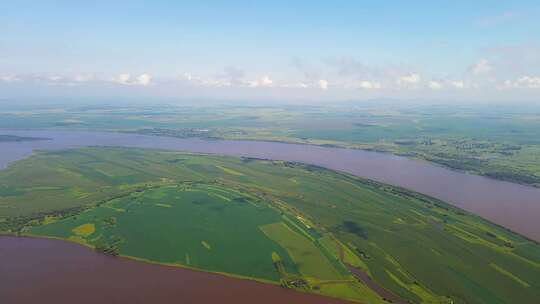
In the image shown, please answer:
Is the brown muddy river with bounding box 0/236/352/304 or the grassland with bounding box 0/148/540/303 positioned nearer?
the brown muddy river with bounding box 0/236/352/304

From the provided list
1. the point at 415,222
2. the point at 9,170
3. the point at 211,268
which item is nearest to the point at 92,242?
the point at 211,268

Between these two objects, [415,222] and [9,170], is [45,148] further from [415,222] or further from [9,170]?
[415,222]

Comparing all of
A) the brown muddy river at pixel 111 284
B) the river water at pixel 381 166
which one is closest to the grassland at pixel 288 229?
the brown muddy river at pixel 111 284

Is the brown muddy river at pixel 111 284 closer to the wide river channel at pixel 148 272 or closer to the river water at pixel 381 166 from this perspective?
the wide river channel at pixel 148 272

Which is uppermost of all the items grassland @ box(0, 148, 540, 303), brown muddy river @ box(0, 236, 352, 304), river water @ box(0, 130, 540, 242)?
river water @ box(0, 130, 540, 242)

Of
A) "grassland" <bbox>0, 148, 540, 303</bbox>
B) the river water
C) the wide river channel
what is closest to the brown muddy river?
the wide river channel

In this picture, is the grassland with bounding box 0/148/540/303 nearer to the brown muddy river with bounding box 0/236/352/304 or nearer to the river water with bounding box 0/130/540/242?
the brown muddy river with bounding box 0/236/352/304

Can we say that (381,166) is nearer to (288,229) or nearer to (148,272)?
(288,229)
